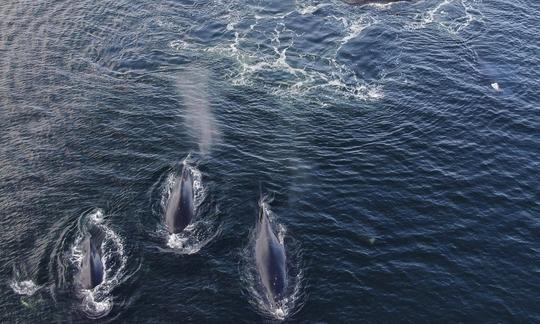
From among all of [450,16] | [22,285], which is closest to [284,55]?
[450,16]

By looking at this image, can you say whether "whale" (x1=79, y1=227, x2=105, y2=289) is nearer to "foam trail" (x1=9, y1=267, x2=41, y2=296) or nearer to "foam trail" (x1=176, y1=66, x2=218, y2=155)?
"foam trail" (x1=9, y1=267, x2=41, y2=296)

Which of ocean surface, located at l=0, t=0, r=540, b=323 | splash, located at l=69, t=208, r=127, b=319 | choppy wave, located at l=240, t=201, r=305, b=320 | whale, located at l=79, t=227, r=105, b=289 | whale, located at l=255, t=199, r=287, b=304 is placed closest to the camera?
choppy wave, located at l=240, t=201, r=305, b=320

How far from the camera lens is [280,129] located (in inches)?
3625

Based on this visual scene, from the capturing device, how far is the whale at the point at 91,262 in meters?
65.2

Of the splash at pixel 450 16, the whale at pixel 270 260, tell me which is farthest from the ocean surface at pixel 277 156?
the whale at pixel 270 260

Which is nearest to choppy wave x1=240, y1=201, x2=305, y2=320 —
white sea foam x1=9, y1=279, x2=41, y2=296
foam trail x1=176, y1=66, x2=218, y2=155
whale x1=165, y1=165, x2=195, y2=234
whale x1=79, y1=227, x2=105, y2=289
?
whale x1=165, y1=165, x2=195, y2=234

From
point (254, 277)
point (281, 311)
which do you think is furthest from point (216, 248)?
point (281, 311)

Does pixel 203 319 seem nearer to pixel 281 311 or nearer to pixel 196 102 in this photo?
pixel 281 311

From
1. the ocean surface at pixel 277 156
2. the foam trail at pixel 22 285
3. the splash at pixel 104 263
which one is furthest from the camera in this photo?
the foam trail at pixel 22 285

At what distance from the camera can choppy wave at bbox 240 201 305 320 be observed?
62.0 meters

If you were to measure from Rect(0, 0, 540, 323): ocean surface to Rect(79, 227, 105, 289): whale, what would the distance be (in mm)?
912

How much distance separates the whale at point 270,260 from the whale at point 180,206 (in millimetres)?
9951

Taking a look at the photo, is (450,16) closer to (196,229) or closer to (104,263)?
(196,229)

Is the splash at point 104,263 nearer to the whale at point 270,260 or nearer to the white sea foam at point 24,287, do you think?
the white sea foam at point 24,287
